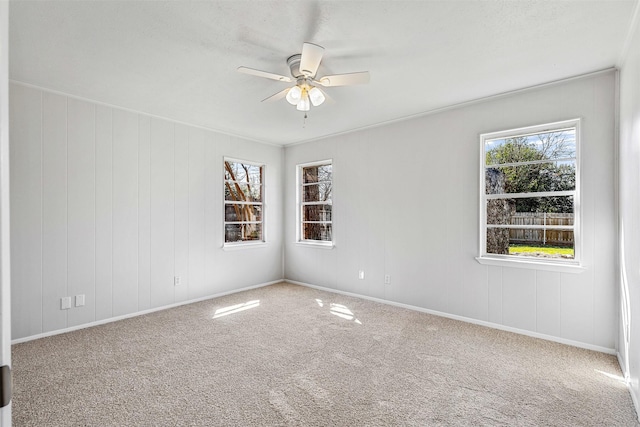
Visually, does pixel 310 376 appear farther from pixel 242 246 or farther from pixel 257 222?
pixel 257 222

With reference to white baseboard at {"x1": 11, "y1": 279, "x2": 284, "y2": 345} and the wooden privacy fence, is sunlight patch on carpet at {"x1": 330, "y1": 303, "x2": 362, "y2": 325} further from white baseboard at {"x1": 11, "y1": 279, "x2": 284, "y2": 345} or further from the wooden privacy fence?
the wooden privacy fence

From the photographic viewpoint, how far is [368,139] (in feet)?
15.7

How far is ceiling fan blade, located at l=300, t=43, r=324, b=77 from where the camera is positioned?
7.32 feet

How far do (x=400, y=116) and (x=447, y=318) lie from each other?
2.66 meters

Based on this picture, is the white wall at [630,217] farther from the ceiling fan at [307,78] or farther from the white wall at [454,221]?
the ceiling fan at [307,78]

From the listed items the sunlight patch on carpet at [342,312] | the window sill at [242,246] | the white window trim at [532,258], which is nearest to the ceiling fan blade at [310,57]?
the white window trim at [532,258]

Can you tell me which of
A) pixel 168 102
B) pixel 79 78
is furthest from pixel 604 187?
pixel 79 78

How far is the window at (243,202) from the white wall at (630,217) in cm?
470

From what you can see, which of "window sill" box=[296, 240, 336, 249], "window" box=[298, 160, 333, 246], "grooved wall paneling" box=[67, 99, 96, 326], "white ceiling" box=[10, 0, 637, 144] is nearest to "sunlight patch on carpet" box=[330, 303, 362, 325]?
"window sill" box=[296, 240, 336, 249]

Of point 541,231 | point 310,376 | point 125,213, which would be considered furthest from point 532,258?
point 125,213

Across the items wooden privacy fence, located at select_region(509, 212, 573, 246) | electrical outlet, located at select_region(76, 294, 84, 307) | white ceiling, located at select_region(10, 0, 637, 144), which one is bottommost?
electrical outlet, located at select_region(76, 294, 84, 307)

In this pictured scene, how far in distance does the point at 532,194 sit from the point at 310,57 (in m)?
2.76

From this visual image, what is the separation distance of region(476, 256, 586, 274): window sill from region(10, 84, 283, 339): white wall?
3.65 m

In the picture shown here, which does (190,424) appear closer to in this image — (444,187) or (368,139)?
(444,187)
